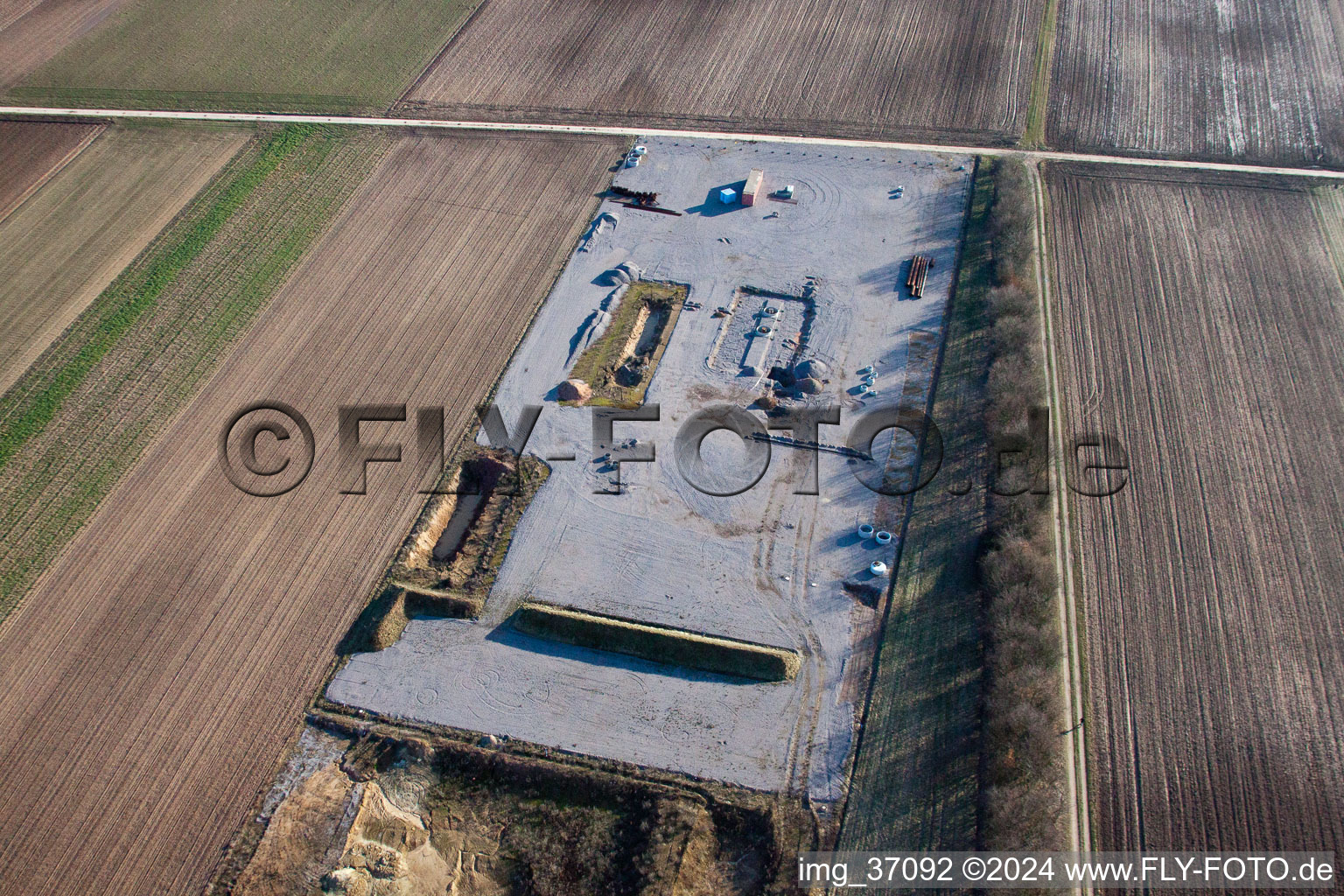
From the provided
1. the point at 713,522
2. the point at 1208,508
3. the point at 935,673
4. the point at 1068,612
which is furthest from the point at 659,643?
the point at 1208,508

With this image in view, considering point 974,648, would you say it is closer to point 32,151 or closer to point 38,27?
point 32,151

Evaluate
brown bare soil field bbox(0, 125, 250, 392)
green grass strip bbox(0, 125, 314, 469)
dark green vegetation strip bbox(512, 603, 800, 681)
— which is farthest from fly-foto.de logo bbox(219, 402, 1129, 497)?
brown bare soil field bbox(0, 125, 250, 392)

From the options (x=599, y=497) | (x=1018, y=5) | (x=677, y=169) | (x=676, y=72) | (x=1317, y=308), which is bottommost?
(x=599, y=497)

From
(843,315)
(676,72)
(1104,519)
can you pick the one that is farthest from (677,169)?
(1104,519)

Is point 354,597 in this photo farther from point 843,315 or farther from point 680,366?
point 843,315

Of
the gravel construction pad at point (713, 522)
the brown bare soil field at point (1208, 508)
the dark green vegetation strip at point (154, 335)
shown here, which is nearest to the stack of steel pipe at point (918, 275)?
the gravel construction pad at point (713, 522)
